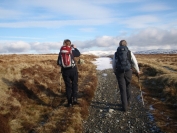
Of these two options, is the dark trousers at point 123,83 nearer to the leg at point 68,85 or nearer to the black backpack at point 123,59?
the black backpack at point 123,59

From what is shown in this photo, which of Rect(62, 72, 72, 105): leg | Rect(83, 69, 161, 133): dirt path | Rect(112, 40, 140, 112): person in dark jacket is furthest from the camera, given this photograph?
Rect(62, 72, 72, 105): leg

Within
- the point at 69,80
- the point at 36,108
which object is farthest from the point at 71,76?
the point at 36,108

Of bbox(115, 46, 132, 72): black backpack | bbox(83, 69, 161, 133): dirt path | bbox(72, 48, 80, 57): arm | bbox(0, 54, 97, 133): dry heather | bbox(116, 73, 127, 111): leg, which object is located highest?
bbox(72, 48, 80, 57): arm

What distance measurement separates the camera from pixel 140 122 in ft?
25.6

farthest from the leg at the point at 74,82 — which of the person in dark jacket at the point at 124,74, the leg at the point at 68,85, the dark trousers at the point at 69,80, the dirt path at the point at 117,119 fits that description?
the person in dark jacket at the point at 124,74

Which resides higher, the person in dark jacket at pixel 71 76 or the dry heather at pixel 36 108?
the person in dark jacket at pixel 71 76

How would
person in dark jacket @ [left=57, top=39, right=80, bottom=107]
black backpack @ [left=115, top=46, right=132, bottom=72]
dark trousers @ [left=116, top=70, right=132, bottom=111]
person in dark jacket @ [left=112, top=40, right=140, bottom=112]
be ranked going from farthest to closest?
1. person in dark jacket @ [left=57, top=39, right=80, bottom=107]
2. dark trousers @ [left=116, top=70, right=132, bottom=111]
3. person in dark jacket @ [left=112, top=40, right=140, bottom=112]
4. black backpack @ [left=115, top=46, right=132, bottom=72]

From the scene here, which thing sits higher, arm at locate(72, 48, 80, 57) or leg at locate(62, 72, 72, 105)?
arm at locate(72, 48, 80, 57)

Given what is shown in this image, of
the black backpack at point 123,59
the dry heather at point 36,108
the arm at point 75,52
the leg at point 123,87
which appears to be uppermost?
the arm at point 75,52

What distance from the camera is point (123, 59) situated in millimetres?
8445

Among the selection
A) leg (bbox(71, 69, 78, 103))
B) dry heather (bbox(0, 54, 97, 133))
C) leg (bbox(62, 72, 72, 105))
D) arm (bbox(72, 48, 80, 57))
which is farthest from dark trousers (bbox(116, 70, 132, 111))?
leg (bbox(62, 72, 72, 105))

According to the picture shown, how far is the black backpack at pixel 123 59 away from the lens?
8406 mm

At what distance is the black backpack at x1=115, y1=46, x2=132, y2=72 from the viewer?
841 cm

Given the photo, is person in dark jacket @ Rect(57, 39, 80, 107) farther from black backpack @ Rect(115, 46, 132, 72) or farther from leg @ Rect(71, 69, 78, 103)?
black backpack @ Rect(115, 46, 132, 72)
